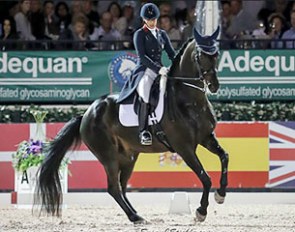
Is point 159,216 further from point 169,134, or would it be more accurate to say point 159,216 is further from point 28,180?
point 28,180

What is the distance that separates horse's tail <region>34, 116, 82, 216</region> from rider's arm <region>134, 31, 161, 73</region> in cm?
134

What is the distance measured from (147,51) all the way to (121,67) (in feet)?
17.9

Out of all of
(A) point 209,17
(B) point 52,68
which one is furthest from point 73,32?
(A) point 209,17

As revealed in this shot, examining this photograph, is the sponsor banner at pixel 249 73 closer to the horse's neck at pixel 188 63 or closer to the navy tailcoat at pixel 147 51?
the navy tailcoat at pixel 147 51

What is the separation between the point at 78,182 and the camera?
14203mm

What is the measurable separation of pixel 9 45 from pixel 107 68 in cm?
175

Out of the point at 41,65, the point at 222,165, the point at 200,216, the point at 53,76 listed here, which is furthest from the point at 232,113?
the point at 200,216

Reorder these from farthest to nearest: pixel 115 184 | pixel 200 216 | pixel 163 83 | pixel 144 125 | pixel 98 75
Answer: pixel 98 75 → pixel 115 184 → pixel 144 125 → pixel 163 83 → pixel 200 216

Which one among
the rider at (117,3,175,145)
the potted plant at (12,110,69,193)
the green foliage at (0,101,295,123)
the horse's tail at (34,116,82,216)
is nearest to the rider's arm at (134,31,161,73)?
the rider at (117,3,175,145)

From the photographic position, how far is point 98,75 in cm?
1636

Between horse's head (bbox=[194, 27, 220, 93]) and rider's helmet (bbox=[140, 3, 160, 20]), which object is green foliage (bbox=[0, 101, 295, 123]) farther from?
horse's head (bbox=[194, 27, 220, 93])

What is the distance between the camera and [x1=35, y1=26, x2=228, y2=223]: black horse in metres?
10.3

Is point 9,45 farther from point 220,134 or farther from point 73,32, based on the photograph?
point 220,134

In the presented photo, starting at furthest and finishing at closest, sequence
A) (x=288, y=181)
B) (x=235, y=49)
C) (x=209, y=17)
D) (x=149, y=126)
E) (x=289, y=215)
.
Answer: (x=235, y=49)
(x=209, y=17)
(x=288, y=181)
(x=289, y=215)
(x=149, y=126)
